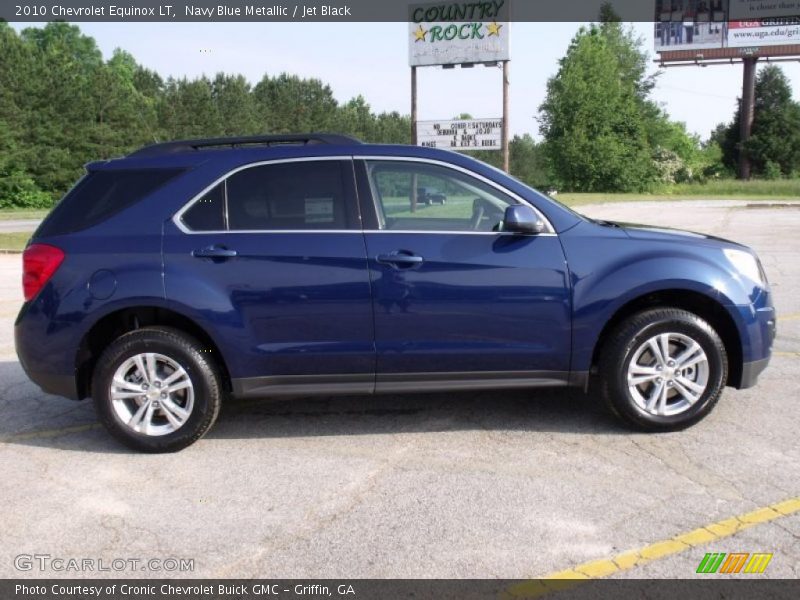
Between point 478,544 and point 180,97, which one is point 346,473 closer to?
point 478,544

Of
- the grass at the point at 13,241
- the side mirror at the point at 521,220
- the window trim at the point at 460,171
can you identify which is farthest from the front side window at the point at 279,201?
the grass at the point at 13,241

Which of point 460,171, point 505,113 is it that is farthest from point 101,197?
point 505,113

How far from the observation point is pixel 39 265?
4402 millimetres

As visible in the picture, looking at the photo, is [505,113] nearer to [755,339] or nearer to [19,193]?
[755,339]

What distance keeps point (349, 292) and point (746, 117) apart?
73236mm

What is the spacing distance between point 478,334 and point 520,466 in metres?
0.79

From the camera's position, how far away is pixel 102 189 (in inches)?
179

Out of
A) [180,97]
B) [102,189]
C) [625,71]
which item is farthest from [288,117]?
[102,189]

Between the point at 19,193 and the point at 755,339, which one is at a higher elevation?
the point at 19,193

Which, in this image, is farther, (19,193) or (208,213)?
(19,193)

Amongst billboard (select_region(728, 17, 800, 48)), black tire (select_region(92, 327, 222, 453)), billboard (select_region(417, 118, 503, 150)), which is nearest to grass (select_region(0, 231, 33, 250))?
billboard (select_region(417, 118, 503, 150))

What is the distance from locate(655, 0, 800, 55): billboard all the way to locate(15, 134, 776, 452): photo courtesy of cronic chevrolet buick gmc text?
59996mm

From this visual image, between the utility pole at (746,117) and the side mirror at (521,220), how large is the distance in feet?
214

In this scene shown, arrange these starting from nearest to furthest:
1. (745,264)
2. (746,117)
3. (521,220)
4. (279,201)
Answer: (521,220), (279,201), (745,264), (746,117)
